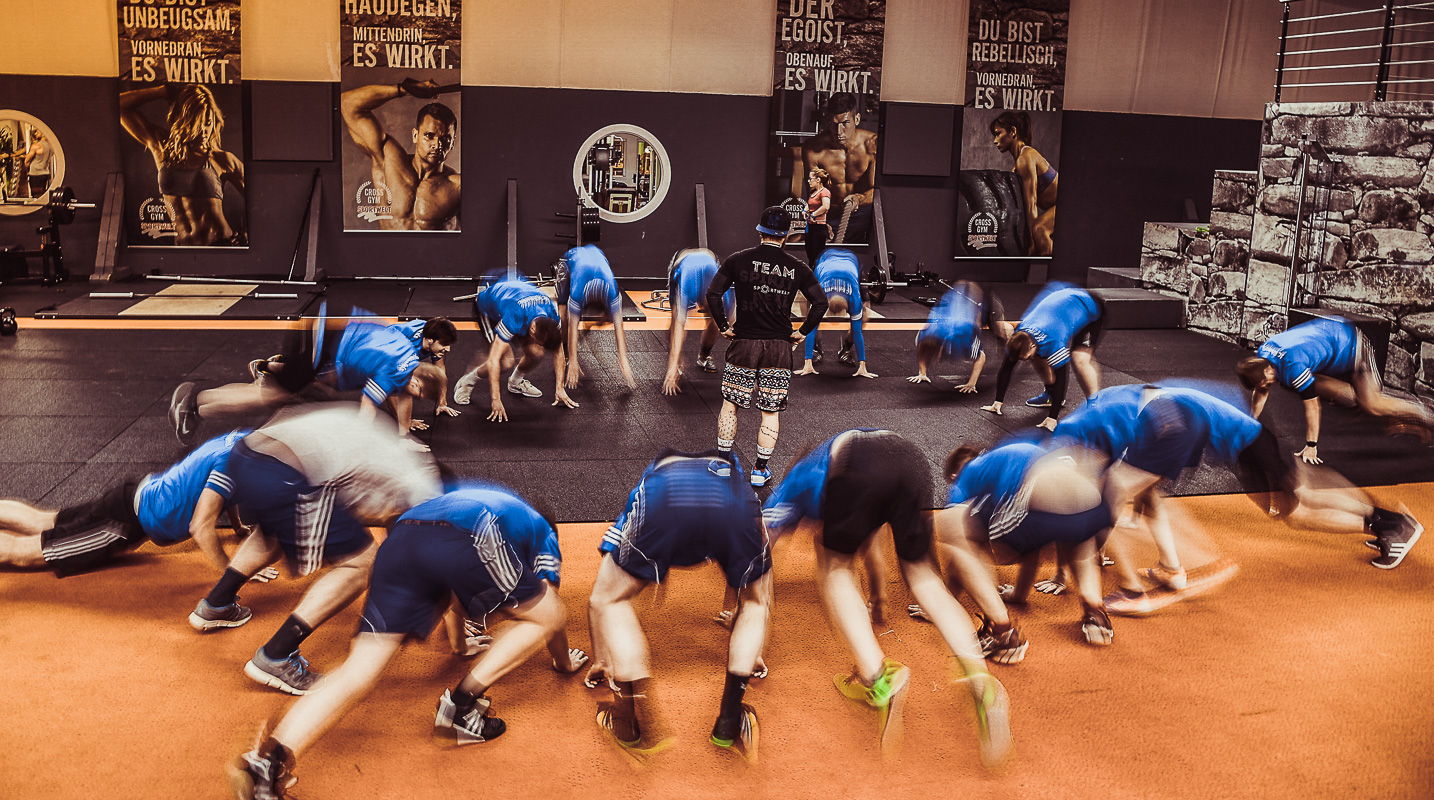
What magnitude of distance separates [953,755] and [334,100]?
1222 centimetres

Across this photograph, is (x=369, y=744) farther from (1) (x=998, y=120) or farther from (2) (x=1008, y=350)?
(1) (x=998, y=120)

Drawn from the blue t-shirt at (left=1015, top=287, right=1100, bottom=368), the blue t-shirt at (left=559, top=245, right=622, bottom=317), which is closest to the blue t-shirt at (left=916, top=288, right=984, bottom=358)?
the blue t-shirt at (left=1015, top=287, right=1100, bottom=368)

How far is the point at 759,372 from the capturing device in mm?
6270

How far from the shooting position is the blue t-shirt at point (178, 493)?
15.0 ft

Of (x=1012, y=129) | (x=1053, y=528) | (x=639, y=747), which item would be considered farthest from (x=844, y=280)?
(x=1012, y=129)

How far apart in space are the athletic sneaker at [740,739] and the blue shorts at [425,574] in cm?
94

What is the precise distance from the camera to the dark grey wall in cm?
1307

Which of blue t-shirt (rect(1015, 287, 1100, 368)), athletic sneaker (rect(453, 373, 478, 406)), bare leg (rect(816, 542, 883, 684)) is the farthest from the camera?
athletic sneaker (rect(453, 373, 478, 406))

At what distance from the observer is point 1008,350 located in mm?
7352

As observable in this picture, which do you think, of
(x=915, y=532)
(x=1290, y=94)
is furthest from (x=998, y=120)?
(x=915, y=532)

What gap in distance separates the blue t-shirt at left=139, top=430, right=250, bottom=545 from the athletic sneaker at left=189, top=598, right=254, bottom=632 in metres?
0.39

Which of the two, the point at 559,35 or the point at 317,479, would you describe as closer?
the point at 317,479

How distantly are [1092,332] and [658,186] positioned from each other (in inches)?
320

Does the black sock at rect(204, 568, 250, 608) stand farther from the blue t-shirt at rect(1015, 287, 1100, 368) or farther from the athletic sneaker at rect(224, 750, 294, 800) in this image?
the blue t-shirt at rect(1015, 287, 1100, 368)
